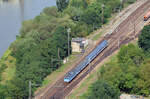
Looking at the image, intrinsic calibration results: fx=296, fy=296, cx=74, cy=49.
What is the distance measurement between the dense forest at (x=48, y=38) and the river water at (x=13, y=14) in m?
13.7

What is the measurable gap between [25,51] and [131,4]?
38.0 metres

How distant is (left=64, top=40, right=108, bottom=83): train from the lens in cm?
5266

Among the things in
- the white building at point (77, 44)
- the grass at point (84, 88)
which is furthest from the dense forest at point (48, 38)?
the grass at point (84, 88)

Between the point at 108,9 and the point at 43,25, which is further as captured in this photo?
the point at 108,9

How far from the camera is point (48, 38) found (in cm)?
6725

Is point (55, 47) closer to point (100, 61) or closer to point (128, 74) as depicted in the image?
point (100, 61)

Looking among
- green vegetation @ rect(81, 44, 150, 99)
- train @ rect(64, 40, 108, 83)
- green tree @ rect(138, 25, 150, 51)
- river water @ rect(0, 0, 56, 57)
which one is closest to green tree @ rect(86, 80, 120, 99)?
green vegetation @ rect(81, 44, 150, 99)

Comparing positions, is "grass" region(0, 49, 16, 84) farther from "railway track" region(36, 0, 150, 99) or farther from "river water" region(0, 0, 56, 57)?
"railway track" region(36, 0, 150, 99)

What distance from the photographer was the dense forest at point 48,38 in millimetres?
52844

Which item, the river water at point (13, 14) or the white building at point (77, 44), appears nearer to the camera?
the white building at point (77, 44)

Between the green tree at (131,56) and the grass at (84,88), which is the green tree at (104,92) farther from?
the green tree at (131,56)

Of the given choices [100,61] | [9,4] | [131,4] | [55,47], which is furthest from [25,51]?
[9,4]

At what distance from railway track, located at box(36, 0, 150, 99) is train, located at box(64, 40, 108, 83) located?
2.34 ft

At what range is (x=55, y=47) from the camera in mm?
60156
